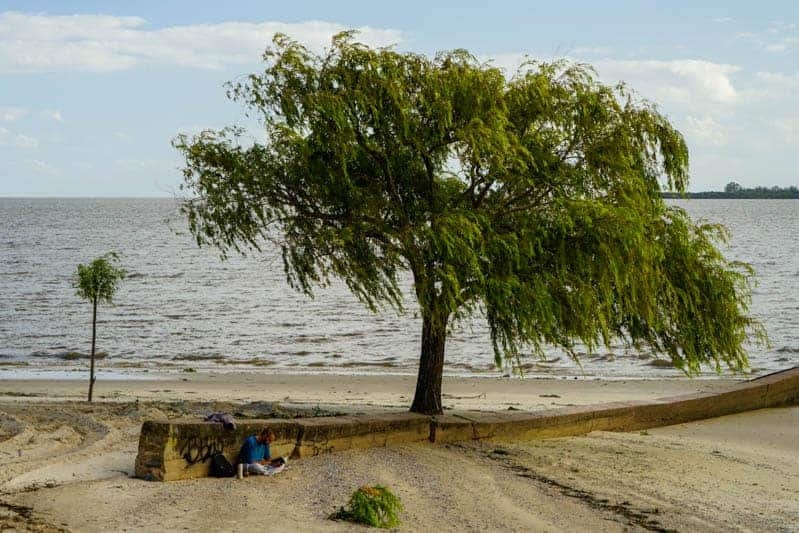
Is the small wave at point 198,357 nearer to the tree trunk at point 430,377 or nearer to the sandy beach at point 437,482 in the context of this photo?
the sandy beach at point 437,482

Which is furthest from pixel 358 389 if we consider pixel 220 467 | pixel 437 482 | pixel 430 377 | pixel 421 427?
pixel 220 467

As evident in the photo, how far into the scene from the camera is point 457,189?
61.7ft

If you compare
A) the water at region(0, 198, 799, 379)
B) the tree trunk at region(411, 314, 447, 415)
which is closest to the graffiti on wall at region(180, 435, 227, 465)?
the water at region(0, 198, 799, 379)

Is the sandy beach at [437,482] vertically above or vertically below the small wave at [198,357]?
below

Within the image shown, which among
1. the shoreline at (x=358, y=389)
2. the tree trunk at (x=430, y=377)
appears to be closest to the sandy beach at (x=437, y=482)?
the tree trunk at (x=430, y=377)

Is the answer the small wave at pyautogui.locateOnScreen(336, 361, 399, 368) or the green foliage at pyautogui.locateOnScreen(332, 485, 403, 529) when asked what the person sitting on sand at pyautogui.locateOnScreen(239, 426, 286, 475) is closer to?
the green foliage at pyautogui.locateOnScreen(332, 485, 403, 529)

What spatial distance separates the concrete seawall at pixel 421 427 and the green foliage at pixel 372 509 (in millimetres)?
2674

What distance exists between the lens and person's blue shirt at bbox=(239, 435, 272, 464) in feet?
49.0

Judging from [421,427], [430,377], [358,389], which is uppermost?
[430,377]

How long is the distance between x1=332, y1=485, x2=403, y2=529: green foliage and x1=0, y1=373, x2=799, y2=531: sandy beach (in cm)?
24

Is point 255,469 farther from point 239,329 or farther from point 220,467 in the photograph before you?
point 239,329

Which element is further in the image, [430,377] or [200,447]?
[430,377]

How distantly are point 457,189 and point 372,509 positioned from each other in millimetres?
7670

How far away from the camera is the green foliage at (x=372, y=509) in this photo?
41.5 ft
